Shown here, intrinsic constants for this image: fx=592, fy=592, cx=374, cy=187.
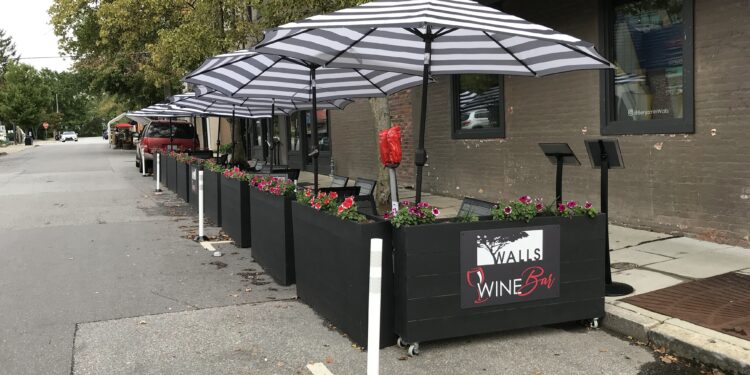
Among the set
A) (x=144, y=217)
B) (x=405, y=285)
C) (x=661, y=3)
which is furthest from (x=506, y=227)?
(x=144, y=217)

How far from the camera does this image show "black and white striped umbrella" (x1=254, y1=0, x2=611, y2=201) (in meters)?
4.08

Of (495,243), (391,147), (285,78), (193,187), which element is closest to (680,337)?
(495,243)

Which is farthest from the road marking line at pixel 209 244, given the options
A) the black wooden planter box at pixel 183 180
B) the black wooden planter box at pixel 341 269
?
the black wooden planter box at pixel 183 180

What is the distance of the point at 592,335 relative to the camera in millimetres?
4531

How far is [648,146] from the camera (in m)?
7.48

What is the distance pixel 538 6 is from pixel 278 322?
271 inches

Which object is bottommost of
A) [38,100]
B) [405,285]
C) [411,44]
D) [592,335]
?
[592,335]

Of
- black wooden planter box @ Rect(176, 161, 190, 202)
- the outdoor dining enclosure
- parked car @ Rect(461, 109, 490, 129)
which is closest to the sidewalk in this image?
the outdoor dining enclosure

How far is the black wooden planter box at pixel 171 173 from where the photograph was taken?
48.1 feet

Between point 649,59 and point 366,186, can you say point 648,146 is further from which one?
point 366,186

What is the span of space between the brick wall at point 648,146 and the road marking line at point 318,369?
5.12 metres

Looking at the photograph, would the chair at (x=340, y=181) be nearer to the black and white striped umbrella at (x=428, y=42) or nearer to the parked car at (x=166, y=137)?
the black and white striped umbrella at (x=428, y=42)

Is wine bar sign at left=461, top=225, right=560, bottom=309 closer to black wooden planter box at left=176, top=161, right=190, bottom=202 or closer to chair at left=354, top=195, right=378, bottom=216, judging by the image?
chair at left=354, top=195, right=378, bottom=216

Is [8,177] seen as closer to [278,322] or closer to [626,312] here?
[278,322]
